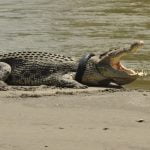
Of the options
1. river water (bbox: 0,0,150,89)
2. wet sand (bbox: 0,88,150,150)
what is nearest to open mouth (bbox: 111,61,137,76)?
river water (bbox: 0,0,150,89)

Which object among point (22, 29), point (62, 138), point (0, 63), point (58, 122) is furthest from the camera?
point (22, 29)

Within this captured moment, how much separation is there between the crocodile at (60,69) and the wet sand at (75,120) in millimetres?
1015

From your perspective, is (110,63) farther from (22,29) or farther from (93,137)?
(22,29)

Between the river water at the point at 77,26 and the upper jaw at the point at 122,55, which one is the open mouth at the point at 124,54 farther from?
the river water at the point at 77,26

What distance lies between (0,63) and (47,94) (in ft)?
6.38

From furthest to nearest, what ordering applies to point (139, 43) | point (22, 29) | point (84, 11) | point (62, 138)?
point (84, 11) < point (22, 29) < point (139, 43) < point (62, 138)

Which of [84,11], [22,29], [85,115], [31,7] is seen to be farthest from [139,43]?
[31,7]

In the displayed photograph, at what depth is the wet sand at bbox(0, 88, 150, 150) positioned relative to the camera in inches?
206

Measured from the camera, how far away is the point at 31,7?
2003 cm

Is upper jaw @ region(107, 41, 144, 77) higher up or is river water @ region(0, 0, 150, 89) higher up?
upper jaw @ region(107, 41, 144, 77)

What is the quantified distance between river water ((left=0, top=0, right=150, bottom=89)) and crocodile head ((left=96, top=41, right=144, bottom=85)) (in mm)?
247

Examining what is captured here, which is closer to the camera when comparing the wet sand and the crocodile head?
the wet sand

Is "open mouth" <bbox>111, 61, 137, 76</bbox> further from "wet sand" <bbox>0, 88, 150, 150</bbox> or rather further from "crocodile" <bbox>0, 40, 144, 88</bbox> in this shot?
"wet sand" <bbox>0, 88, 150, 150</bbox>

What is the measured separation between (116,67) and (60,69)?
819 mm
